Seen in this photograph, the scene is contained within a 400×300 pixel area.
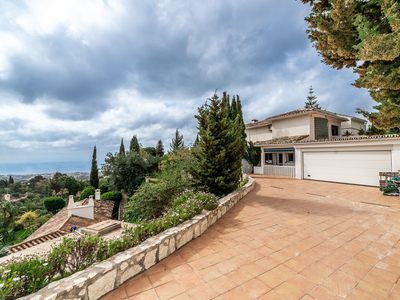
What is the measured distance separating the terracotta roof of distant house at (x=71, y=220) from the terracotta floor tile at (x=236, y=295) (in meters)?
15.5

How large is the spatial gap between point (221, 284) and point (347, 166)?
45.8ft

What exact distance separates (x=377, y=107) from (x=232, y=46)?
9.74 m

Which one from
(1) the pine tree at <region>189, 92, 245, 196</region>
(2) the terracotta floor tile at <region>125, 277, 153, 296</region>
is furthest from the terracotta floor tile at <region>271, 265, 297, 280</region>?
(1) the pine tree at <region>189, 92, 245, 196</region>

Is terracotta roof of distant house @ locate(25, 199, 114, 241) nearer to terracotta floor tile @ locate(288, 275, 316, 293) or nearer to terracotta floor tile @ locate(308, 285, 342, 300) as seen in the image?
terracotta floor tile @ locate(288, 275, 316, 293)

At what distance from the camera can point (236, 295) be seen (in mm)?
2617

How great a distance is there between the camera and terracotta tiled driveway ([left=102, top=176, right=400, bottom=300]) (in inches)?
107

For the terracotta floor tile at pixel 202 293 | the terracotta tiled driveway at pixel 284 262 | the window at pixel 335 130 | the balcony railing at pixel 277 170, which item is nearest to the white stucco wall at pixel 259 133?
the balcony railing at pixel 277 170

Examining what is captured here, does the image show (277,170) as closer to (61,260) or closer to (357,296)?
(357,296)

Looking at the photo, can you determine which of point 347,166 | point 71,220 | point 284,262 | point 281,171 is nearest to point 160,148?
point 71,220

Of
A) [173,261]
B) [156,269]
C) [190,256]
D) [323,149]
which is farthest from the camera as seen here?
[323,149]

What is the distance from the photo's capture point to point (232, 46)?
12.6m

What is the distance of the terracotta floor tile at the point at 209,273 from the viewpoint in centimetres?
302

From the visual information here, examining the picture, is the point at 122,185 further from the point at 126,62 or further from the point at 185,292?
the point at 185,292

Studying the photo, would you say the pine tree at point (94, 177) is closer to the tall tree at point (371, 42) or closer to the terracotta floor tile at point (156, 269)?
the terracotta floor tile at point (156, 269)
